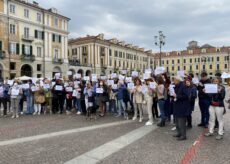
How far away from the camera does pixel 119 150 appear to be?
6.21 metres

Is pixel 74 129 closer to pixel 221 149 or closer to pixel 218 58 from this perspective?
pixel 221 149

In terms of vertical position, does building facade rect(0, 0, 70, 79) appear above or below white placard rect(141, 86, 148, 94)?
above

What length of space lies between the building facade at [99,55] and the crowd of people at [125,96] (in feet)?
147

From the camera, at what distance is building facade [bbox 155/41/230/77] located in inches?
3868

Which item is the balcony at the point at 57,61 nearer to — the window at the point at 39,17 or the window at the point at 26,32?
the window at the point at 26,32

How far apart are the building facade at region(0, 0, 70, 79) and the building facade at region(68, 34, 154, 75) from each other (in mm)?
6769

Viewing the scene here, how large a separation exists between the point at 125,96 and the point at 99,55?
57850 mm

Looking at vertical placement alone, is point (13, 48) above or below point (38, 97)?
above

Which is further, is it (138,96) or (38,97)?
(38,97)

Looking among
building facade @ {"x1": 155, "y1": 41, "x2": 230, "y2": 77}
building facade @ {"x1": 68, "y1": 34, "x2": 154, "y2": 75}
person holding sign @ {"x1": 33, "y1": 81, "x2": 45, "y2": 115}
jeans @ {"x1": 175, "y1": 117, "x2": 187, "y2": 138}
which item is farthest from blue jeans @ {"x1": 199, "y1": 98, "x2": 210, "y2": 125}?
building facade @ {"x1": 155, "y1": 41, "x2": 230, "y2": 77}

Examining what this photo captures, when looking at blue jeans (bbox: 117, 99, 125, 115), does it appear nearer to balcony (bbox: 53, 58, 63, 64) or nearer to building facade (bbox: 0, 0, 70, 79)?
building facade (bbox: 0, 0, 70, 79)

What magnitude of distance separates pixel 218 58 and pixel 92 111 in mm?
98955

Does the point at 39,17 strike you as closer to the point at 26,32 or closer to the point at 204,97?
the point at 26,32

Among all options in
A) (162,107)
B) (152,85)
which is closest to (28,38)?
(152,85)
